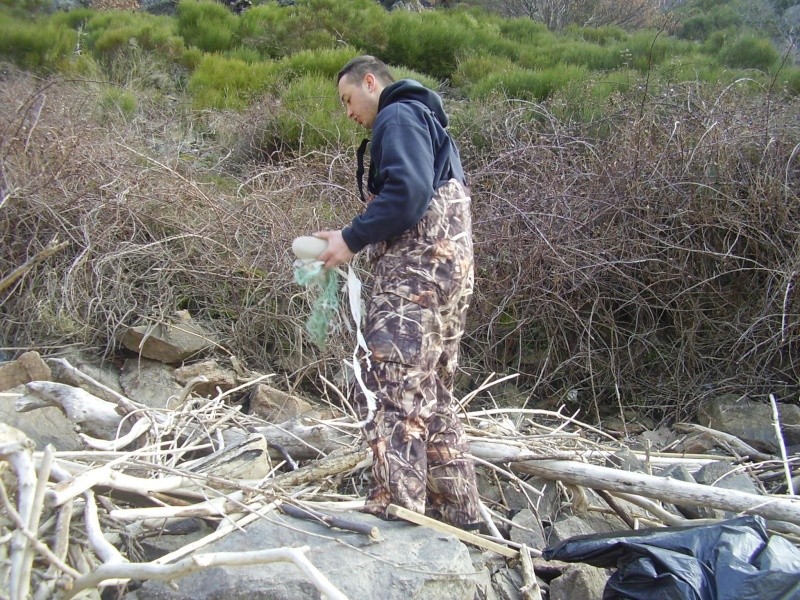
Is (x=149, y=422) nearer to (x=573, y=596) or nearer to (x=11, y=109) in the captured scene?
(x=573, y=596)

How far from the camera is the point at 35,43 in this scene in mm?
6211

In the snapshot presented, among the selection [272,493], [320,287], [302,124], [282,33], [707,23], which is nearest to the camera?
[272,493]

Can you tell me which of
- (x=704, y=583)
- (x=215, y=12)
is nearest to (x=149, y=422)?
(x=704, y=583)

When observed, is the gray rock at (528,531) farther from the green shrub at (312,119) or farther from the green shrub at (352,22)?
the green shrub at (352,22)

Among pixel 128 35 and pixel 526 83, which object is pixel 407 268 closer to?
pixel 526 83

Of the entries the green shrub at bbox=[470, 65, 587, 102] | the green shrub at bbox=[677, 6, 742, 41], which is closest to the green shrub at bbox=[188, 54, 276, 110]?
the green shrub at bbox=[470, 65, 587, 102]

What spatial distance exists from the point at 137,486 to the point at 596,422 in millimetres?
3548

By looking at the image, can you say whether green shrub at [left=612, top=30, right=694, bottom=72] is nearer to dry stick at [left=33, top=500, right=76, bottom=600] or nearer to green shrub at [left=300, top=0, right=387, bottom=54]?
green shrub at [left=300, top=0, right=387, bottom=54]

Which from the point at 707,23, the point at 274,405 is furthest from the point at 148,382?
the point at 707,23

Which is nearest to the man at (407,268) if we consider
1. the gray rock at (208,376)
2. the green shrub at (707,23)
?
the gray rock at (208,376)

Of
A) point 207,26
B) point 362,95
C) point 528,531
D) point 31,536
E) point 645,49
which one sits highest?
point 362,95

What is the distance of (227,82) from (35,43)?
8.30 feet

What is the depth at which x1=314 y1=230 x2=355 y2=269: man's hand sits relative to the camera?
107 inches

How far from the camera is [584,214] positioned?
212 inches
